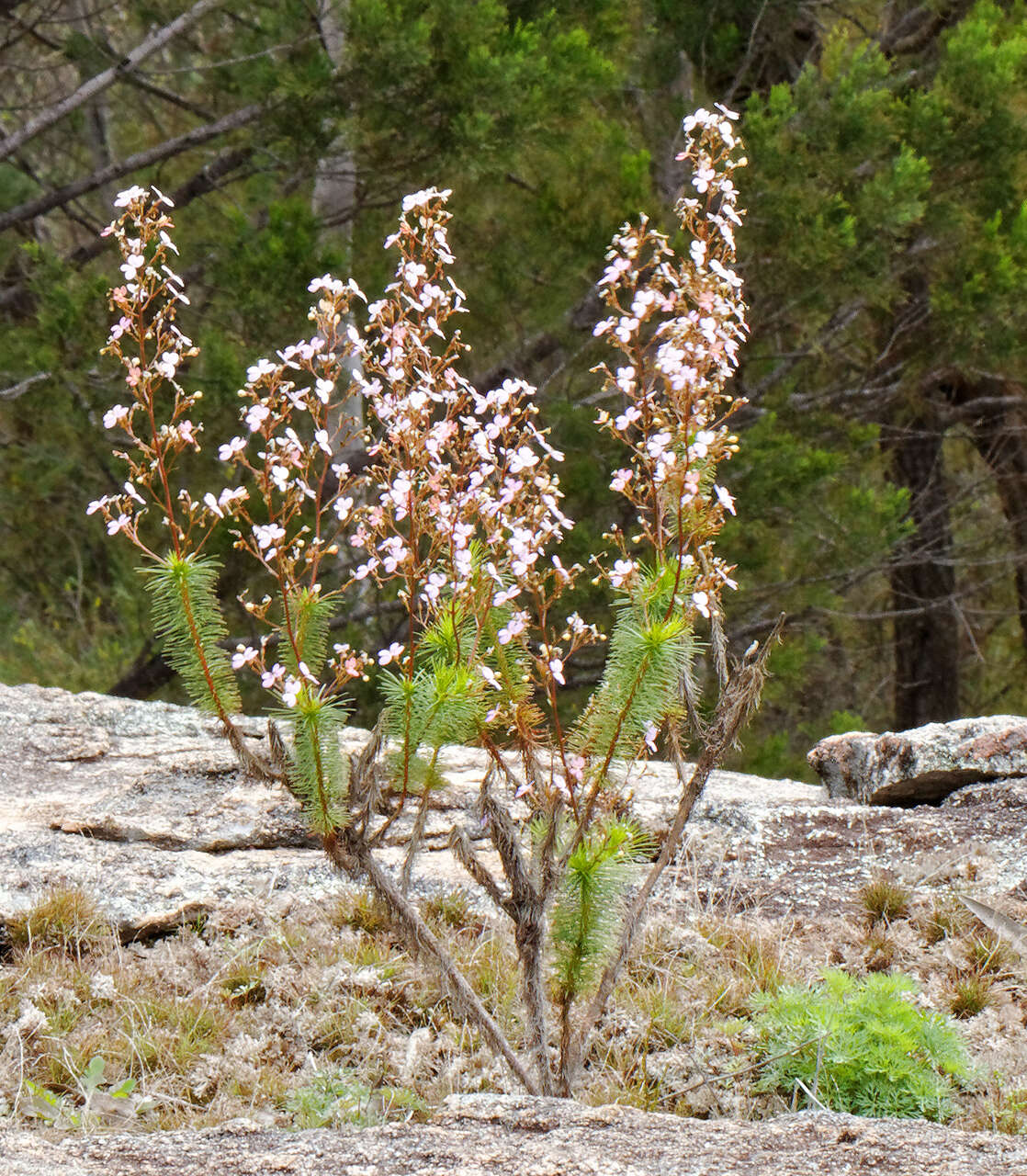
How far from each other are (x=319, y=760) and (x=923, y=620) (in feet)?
22.7

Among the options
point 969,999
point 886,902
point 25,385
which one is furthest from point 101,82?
point 969,999

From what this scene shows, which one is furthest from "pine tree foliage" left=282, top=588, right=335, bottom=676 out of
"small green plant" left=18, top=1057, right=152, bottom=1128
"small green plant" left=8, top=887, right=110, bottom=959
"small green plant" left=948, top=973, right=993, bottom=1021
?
"small green plant" left=948, top=973, right=993, bottom=1021

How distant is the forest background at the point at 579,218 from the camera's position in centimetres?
497

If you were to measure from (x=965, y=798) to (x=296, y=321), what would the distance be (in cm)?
312

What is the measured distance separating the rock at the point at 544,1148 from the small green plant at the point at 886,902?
109cm

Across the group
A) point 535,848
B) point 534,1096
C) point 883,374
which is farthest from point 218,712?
point 883,374

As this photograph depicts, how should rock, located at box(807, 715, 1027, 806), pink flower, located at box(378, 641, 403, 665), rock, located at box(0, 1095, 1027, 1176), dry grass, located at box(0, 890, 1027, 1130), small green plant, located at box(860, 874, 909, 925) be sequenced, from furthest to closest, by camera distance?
rock, located at box(807, 715, 1027, 806), small green plant, located at box(860, 874, 909, 925), dry grass, located at box(0, 890, 1027, 1130), pink flower, located at box(378, 641, 403, 665), rock, located at box(0, 1095, 1027, 1176)

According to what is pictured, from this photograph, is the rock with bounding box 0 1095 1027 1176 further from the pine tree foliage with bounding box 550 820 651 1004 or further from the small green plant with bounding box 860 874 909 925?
the small green plant with bounding box 860 874 909 925

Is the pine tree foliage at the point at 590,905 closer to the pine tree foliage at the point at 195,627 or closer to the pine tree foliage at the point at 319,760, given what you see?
the pine tree foliage at the point at 319,760

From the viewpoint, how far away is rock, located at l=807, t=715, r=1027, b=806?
3605 millimetres

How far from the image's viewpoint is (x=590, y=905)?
7.24 feet

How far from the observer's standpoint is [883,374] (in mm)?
6477

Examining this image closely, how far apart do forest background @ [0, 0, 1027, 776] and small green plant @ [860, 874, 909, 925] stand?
248 cm

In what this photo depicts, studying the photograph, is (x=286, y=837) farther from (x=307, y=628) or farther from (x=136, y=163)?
(x=136, y=163)
